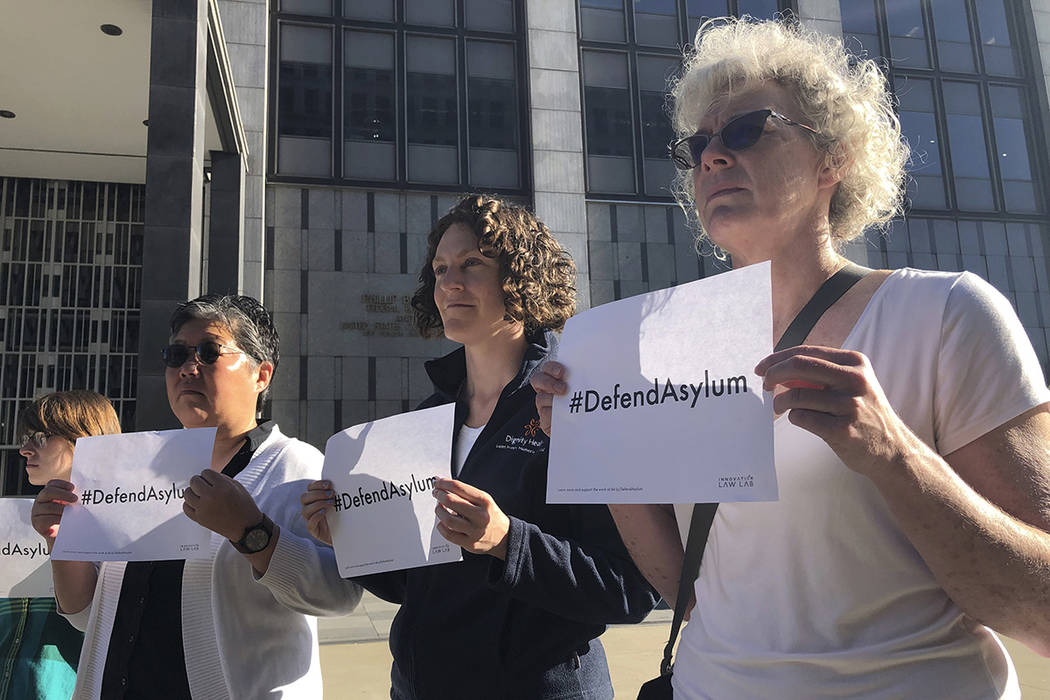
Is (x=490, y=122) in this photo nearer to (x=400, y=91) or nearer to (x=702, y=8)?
(x=400, y=91)

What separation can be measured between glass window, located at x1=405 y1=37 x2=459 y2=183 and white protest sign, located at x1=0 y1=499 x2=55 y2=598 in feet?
53.9

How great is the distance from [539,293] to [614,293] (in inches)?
657

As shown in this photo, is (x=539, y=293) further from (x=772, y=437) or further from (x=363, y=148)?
(x=363, y=148)

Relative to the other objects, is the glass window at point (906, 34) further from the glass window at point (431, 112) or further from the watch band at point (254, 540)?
the watch band at point (254, 540)

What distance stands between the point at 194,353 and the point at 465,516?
139 cm

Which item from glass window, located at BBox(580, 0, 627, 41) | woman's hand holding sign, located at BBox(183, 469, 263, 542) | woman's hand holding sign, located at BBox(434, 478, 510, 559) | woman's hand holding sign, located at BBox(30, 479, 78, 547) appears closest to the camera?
woman's hand holding sign, located at BBox(434, 478, 510, 559)

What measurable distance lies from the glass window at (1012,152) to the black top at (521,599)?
2444 cm

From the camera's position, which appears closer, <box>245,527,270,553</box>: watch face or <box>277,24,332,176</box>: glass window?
<box>245,527,270,553</box>: watch face

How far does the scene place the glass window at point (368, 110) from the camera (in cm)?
1862

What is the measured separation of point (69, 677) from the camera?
3.13m

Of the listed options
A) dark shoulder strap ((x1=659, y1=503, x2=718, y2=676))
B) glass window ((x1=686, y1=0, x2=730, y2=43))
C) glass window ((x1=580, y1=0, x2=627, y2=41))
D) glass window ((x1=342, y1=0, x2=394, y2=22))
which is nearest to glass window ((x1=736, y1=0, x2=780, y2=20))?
glass window ((x1=686, y1=0, x2=730, y2=43))

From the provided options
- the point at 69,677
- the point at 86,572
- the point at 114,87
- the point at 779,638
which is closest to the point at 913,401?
the point at 779,638

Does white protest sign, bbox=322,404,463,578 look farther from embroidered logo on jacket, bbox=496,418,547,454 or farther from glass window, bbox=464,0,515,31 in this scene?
glass window, bbox=464,0,515,31

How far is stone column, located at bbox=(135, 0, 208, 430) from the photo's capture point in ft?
25.2
